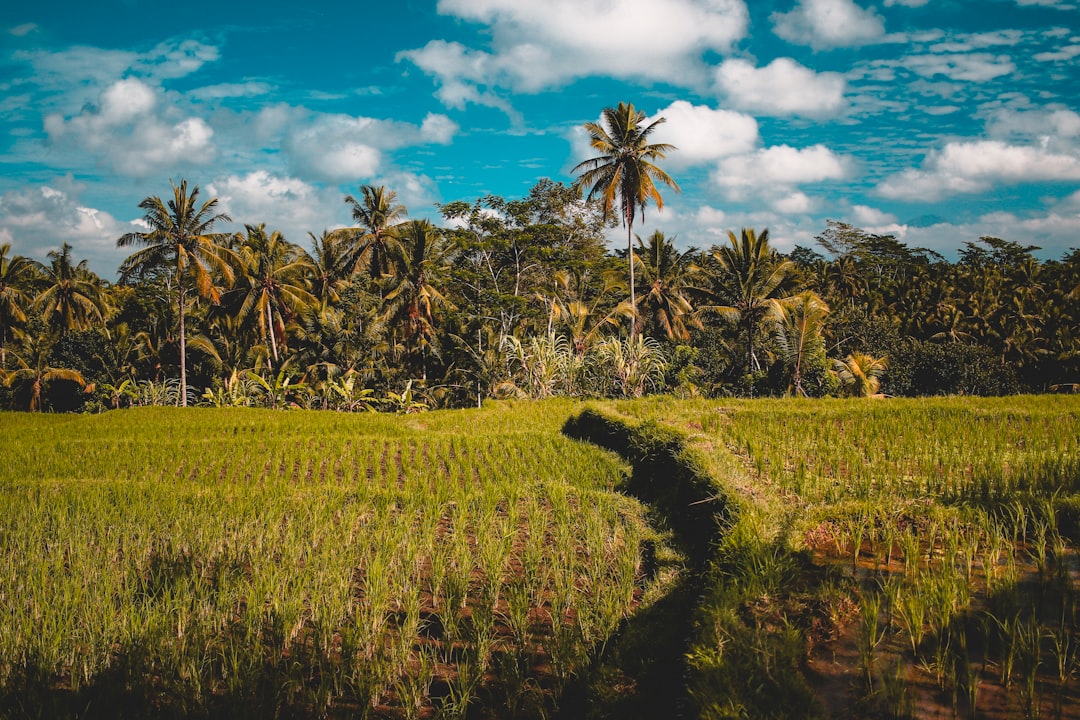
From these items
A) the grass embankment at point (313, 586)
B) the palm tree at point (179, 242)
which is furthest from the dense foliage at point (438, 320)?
the grass embankment at point (313, 586)

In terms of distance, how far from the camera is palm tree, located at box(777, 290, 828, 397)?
620 inches

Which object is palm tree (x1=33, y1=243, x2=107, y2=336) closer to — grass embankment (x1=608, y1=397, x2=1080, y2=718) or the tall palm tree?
the tall palm tree

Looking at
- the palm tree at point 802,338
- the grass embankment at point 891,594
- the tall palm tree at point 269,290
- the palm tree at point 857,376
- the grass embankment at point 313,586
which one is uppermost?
the tall palm tree at point 269,290

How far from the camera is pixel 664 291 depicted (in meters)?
24.2

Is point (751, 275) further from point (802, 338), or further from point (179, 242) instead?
point (179, 242)

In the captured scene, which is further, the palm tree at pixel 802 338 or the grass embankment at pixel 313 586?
the palm tree at pixel 802 338

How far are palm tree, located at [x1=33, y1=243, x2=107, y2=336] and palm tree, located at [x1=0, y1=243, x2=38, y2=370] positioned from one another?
2.41 feet

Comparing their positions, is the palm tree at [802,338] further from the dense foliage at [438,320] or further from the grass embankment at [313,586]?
the grass embankment at [313,586]

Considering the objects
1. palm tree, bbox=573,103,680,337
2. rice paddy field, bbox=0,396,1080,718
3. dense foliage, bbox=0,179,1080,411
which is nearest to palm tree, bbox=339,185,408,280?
dense foliage, bbox=0,179,1080,411

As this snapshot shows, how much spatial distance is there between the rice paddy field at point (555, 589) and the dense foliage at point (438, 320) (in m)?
11.0

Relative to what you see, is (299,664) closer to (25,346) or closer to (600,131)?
(600,131)

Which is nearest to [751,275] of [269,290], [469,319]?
[469,319]

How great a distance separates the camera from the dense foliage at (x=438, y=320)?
20250 mm

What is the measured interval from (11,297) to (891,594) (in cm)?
3241
